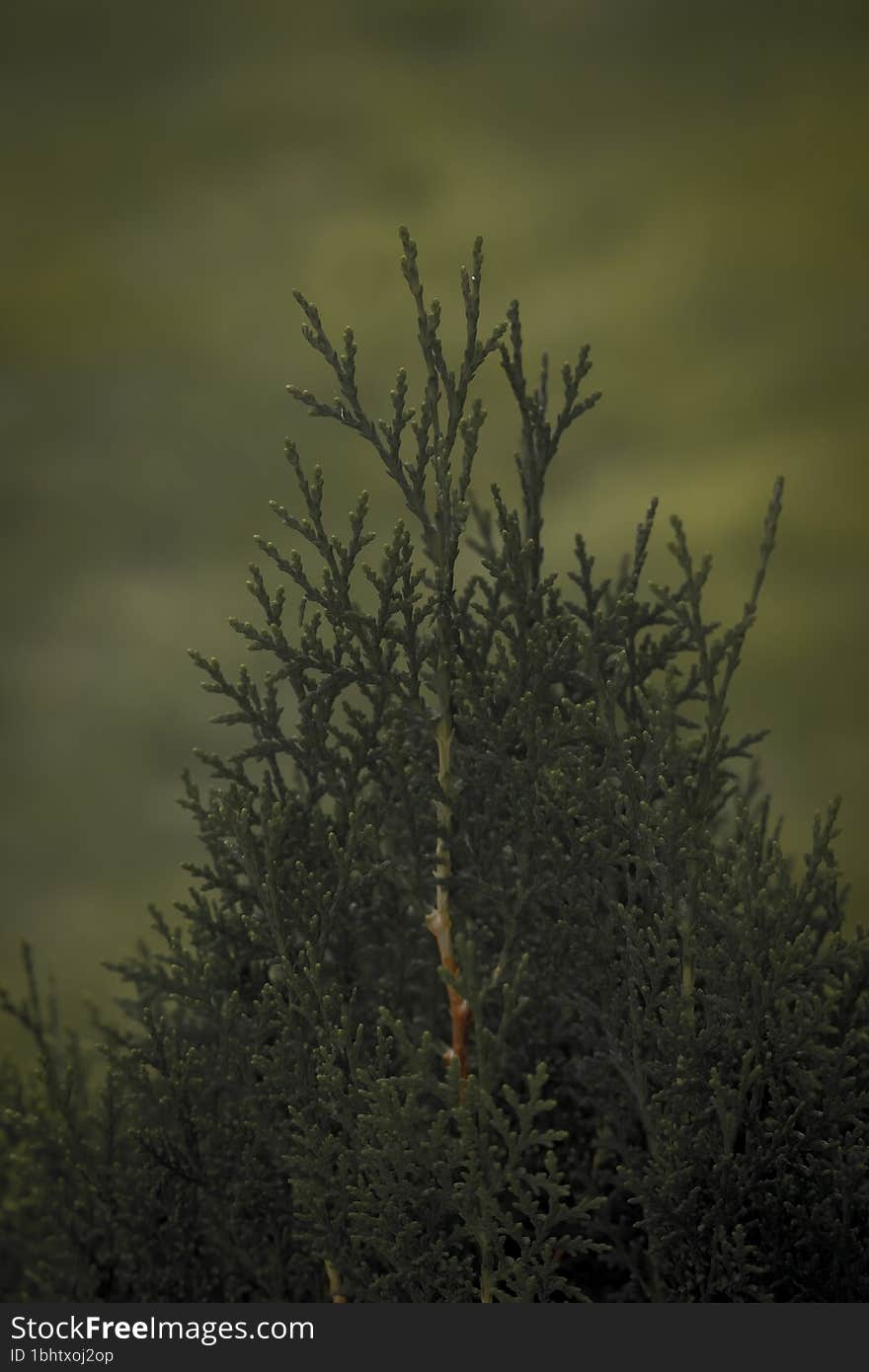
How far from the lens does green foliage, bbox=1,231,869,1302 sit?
268cm

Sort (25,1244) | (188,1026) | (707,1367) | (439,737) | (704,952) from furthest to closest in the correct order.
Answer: (188,1026)
(25,1244)
(439,737)
(704,952)
(707,1367)

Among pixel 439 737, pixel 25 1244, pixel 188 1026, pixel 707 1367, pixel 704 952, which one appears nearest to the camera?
pixel 707 1367

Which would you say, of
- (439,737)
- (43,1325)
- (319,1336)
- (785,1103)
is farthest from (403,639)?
(43,1325)

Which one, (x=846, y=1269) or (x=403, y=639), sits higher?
(x=403, y=639)

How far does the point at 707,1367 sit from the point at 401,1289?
63 cm

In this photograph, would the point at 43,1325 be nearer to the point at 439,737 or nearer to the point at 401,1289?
the point at 401,1289

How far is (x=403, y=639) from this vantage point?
2.89m

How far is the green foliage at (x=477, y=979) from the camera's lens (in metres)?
2.68

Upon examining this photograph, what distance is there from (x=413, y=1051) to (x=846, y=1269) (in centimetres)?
103

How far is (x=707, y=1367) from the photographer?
2.54m

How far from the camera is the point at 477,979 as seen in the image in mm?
2643

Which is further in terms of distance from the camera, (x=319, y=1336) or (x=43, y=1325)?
(x=43, y=1325)

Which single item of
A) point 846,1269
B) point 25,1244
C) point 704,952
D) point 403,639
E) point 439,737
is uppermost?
point 403,639

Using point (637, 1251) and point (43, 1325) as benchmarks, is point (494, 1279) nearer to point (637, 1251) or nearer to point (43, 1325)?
point (637, 1251)
